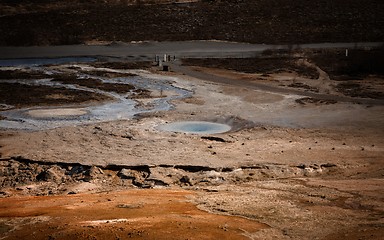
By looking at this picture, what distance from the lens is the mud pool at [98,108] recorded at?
24500 mm

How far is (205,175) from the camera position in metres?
18.1

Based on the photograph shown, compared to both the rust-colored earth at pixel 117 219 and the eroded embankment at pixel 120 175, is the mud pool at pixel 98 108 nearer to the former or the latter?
the eroded embankment at pixel 120 175

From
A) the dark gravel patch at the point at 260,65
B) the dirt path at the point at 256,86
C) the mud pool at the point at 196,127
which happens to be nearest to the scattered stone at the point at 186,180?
the mud pool at the point at 196,127

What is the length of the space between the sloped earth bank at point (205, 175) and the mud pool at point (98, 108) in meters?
0.89

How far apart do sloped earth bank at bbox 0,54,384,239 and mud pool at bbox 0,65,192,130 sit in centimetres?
89

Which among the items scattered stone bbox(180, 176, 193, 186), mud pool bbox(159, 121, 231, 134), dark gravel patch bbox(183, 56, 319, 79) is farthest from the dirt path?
scattered stone bbox(180, 176, 193, 186)

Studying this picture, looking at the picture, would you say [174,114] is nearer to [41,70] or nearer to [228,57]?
[41,70]

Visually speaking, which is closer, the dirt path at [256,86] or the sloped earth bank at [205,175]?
the sloped earth bank at [205,175]

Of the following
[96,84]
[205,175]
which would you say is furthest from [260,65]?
[205,175]

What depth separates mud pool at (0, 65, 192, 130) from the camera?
24500 mm

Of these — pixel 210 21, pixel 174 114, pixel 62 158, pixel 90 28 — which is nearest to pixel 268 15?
pixel 210 21

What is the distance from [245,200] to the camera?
A: 596 inches

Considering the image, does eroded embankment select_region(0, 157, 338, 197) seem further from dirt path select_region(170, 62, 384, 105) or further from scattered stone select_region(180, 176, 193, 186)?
dirt path select_region(170, 62, 384, 105)

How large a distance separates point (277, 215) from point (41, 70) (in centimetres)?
2790
